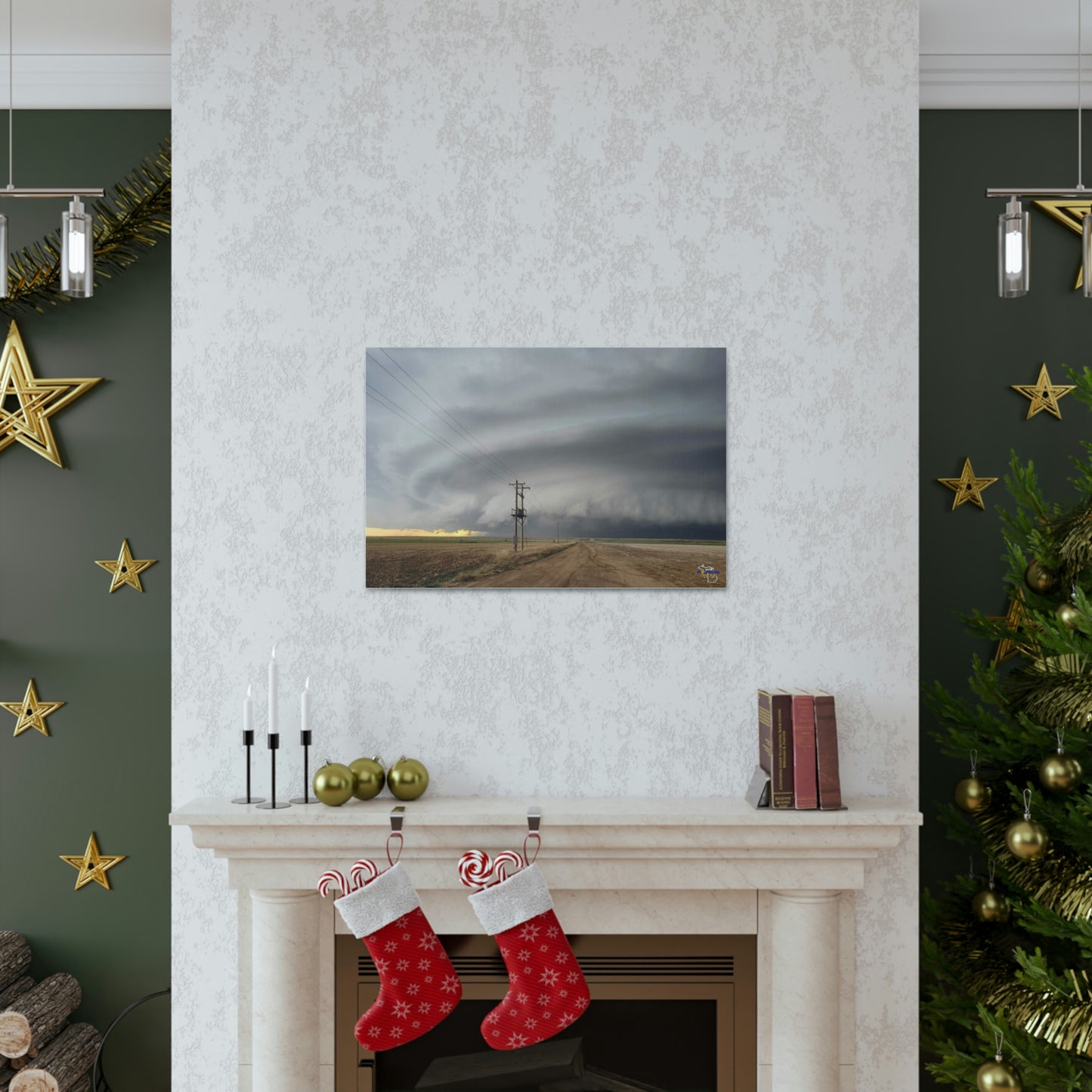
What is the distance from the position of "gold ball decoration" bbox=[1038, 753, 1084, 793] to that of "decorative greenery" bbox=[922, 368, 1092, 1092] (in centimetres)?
4

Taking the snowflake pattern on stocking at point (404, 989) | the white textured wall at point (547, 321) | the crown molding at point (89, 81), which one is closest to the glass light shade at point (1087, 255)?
the white textured wall at point (547, 321)

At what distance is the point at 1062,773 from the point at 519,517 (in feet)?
4.11

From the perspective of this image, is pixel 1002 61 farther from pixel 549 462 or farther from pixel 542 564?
pixel 542 564

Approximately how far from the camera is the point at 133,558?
8.36 feet

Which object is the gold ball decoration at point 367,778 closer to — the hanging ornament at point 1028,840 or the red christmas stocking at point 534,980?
the red christmas stocking at point 534,980

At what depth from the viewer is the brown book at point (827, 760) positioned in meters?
1.95

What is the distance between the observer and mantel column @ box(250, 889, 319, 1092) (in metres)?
1.98

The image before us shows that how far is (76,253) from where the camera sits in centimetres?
185

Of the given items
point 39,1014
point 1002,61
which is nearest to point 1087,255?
point 1002,61

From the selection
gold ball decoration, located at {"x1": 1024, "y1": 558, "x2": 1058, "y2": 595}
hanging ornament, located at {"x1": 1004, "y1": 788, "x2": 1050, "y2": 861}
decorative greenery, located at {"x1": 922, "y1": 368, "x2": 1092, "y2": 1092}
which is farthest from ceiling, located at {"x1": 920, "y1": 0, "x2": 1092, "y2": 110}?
hanging ornament, located at {"x1": 1004, "y1": 788, "x2": 1050, "y2": 861}

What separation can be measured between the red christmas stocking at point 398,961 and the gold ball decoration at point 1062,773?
1.31 meters

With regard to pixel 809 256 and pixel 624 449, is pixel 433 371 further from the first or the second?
pixel 809 256

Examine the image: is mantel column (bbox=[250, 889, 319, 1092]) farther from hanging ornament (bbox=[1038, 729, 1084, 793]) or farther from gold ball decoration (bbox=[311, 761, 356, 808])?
hanging ornament (bbox=[1038, 729, 1084, 793])

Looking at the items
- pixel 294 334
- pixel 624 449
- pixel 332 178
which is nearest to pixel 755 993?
pixel 624 449
